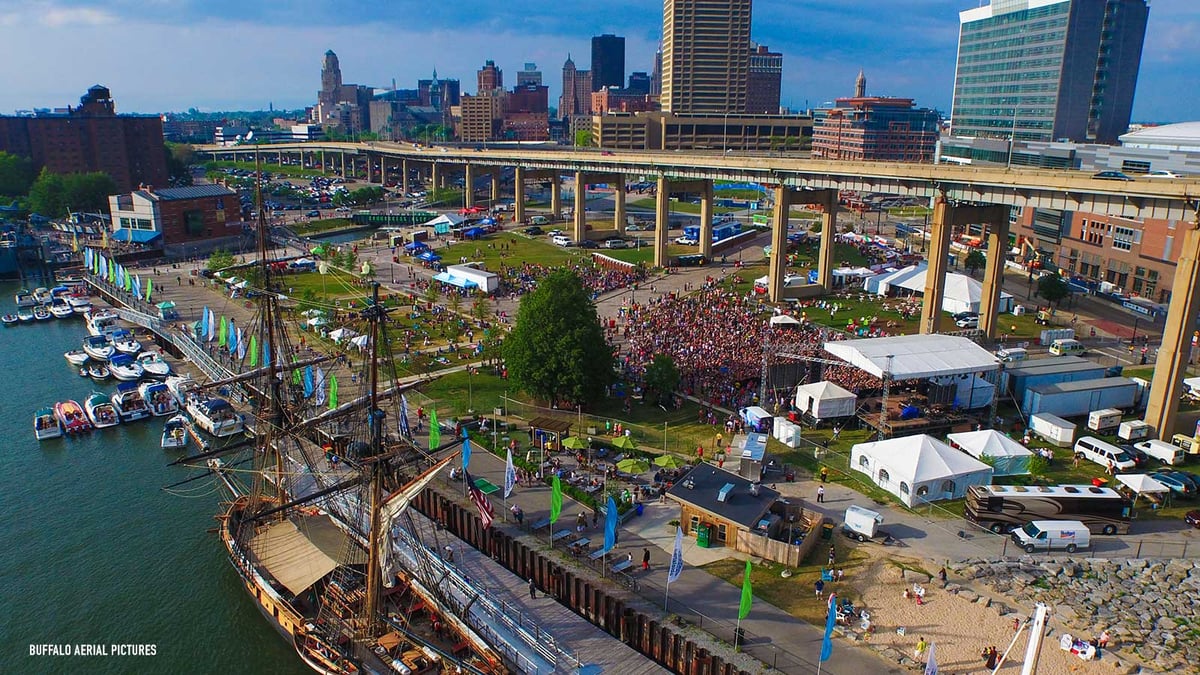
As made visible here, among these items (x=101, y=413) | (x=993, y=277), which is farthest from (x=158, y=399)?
(x=993, y=277)

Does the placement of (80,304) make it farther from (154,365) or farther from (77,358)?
(154,365)

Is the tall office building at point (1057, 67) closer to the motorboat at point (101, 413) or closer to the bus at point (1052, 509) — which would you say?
the bus at point (1052, 509)

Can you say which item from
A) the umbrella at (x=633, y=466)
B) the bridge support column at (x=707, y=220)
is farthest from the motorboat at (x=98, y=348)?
the bridge support column at (x=707, y=220)

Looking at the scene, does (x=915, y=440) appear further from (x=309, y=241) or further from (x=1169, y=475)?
(x=309, y=241)

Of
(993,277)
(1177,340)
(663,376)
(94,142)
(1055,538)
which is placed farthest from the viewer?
(94,142)

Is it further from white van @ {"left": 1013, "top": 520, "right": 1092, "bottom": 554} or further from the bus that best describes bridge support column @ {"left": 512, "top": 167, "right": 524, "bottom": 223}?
white van @ {"left": 1013, "top": 520, "right": 1092, "bottom": 554}

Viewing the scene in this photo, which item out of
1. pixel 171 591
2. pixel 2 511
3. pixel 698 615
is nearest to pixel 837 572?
pixel 698 615

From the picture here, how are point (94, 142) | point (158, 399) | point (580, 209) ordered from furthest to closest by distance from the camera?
point (94, 142)
point (580, 209)
point (158, 399)
